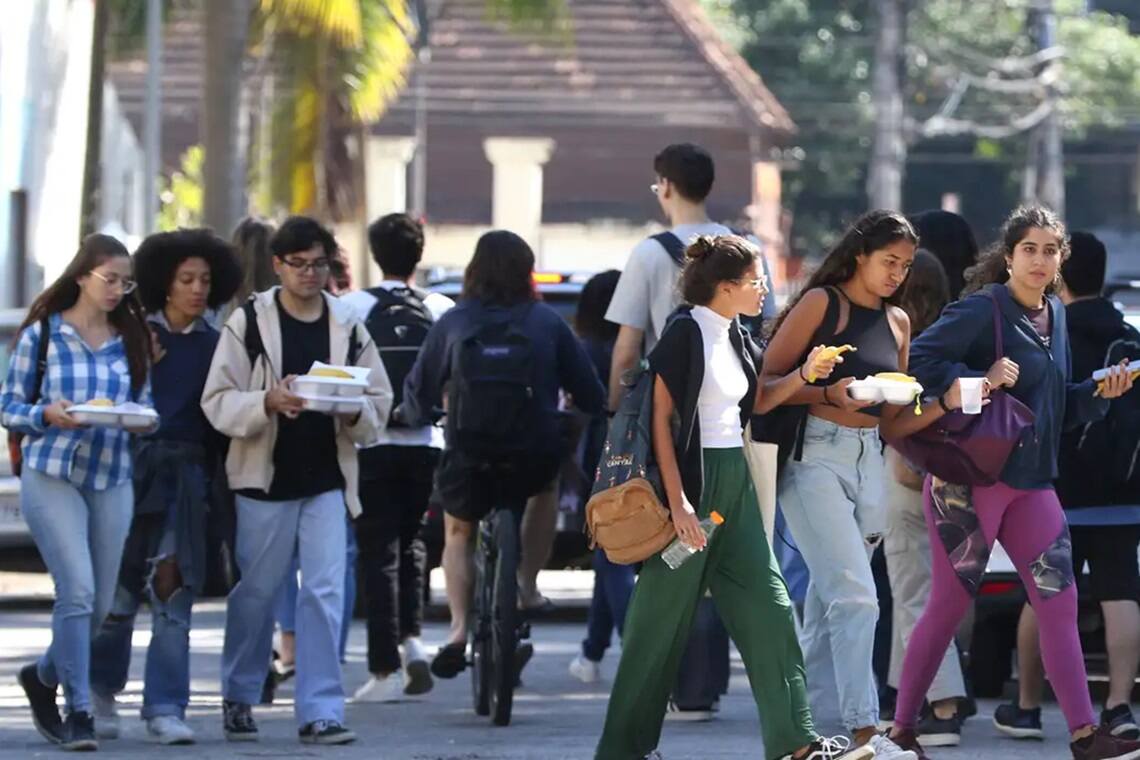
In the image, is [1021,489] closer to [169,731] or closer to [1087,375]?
[1087,375]

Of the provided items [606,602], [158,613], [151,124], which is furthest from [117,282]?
[151,124]

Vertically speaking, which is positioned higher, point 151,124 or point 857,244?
point 151,124

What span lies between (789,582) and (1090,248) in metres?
1.64

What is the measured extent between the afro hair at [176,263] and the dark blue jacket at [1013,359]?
2.67 metres

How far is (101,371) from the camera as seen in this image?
9.51 metres

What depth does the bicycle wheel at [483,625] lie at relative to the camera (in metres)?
10.3

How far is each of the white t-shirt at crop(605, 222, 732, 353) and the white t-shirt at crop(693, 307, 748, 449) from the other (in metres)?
1.83

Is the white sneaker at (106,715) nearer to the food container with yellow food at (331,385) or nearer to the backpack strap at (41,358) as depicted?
the backpack strap at (41,358)

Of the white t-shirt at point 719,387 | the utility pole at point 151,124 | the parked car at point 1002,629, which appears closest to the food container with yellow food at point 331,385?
the white t-shirt at point 719,387

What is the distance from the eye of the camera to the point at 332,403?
9.43 m

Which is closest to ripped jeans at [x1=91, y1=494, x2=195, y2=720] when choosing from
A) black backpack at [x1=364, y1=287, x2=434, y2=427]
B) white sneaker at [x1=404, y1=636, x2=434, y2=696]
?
white sneaker at [x1=404, y1=636, x2=434, y2=696]

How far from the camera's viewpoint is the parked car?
1073 cm

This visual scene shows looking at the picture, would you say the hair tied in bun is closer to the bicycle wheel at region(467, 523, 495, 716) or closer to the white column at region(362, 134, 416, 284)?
the bicycle wheel at region(467, 523, 495, 716)

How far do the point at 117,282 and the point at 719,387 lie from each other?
2.44 metres
